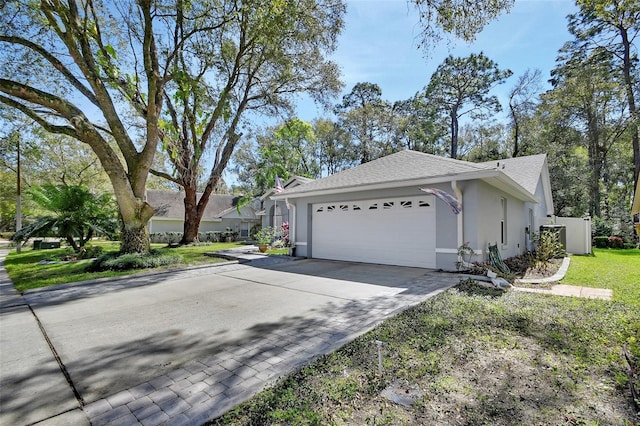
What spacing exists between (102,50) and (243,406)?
40.3ft

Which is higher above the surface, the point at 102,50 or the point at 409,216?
the point at 102,50

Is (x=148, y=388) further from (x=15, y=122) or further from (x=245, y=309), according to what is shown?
(x=15, y=122)

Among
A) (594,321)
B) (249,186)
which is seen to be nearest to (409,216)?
(594,321)

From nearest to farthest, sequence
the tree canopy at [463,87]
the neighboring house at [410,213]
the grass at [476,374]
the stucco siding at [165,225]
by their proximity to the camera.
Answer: the grass at [476,374], the neighboring house at [410,213], the stucco siding at [165,225], the tree canopy at [463,87]

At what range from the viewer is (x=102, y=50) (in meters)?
10.2

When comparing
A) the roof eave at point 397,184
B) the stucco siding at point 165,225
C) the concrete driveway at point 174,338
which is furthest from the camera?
the stucco siding at point 165,225

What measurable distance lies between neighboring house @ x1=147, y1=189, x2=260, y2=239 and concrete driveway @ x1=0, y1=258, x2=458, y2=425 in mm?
20229

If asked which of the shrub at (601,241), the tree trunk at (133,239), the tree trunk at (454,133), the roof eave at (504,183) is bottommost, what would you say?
the shrub at (601,241)

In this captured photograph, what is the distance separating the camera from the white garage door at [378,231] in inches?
357

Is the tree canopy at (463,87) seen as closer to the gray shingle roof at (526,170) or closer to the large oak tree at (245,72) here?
the gray shingle roof at (526,170)

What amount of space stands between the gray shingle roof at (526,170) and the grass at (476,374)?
9.24 meters

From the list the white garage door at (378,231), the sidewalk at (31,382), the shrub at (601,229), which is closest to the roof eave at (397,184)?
the white garage door at (378,231)

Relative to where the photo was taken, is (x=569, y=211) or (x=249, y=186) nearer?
(x=569, y=211)

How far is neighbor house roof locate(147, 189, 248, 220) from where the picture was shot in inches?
1036
